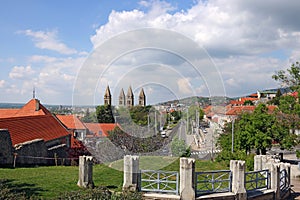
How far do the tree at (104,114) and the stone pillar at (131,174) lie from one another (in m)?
4.49

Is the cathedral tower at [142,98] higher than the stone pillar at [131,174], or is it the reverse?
the cathedral tower at [142,98]

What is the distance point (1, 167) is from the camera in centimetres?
1495

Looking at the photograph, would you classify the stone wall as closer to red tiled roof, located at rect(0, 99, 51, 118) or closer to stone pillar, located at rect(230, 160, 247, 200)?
stone pillar, located at rect(230, 160, 247, 200)

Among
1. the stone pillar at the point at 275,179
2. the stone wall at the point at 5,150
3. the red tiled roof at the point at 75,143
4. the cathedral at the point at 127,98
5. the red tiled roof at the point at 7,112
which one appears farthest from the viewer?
the red tiled roof at the point at 7,112

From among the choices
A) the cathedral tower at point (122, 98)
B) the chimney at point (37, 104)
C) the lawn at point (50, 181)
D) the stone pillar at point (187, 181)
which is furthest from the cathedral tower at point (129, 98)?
the chimney at point (37, 104)

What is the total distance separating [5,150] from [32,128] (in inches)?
345

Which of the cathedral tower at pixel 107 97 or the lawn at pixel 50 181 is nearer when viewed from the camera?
the lawn at pixel 50 181

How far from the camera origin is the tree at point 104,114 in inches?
573

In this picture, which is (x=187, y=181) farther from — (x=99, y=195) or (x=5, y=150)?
(x=5, y=150)

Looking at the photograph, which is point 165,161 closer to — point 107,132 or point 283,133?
point 107,132

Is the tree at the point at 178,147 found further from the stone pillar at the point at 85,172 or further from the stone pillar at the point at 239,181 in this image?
the stone pillar at the point at 85,172

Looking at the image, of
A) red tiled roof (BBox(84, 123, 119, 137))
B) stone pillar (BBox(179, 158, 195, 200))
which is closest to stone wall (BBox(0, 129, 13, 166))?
red tiled roof (BBox(84, 123, 119, 137))

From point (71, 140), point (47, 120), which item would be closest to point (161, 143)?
point (71, 140)

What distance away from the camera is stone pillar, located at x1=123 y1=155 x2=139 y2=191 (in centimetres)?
1033
